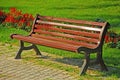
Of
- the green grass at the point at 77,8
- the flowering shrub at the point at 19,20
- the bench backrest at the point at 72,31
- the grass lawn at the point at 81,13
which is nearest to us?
the bench backrest at the point at 72,31

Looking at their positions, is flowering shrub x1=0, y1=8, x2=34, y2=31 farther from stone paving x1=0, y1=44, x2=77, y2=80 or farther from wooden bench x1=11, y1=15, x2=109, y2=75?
stone paving x1=0, y1=44, x2=77, y2=80

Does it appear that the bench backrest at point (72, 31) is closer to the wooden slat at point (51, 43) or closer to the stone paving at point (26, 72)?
the wooden slat at point (51, 43)

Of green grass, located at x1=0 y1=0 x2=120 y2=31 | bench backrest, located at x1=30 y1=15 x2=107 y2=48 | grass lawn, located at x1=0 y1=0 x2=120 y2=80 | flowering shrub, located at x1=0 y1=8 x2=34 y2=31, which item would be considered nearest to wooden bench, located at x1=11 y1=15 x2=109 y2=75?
bench backrest, located at x1=30 y1=15 x2=107 y2=48

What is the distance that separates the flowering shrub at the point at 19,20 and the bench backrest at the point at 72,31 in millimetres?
3249

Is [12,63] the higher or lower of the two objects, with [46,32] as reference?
lower

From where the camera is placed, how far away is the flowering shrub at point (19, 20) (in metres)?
13.8

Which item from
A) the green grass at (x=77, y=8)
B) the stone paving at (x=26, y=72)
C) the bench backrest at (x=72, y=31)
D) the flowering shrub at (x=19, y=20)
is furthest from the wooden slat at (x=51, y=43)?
the green grass at (x=77, y=8)

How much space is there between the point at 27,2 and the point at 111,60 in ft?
43.5

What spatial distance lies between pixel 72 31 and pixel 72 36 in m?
0.12

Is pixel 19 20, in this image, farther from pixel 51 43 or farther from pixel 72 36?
pixel 51 43

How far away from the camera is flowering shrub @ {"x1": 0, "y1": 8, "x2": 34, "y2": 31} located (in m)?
13.8

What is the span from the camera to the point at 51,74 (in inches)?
335

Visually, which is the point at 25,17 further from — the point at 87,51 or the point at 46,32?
the point at 87,51

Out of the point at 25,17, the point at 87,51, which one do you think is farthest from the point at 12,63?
the point at 25,17
